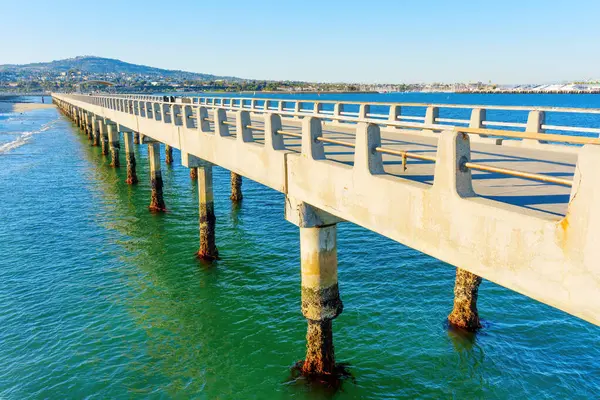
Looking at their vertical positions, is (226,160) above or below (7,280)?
above

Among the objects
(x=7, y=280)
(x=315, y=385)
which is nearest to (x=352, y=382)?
(x=315, y=385)

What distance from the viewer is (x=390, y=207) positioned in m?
6.38

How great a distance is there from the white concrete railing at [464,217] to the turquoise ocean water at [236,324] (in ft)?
15.2

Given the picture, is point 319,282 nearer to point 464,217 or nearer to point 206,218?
point 464,217

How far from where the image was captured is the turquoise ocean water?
9922mm

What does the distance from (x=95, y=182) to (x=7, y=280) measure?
1658 centimetres

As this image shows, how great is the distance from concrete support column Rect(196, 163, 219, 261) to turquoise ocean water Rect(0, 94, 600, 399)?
635mm

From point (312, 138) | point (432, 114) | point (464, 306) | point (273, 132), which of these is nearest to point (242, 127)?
point (273, 132)

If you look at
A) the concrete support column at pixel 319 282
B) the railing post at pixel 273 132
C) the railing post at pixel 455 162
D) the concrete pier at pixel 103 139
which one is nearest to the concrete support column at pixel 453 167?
the railing post at pixel 455 162

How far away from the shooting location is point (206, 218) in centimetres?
1634

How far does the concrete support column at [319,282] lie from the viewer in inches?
350

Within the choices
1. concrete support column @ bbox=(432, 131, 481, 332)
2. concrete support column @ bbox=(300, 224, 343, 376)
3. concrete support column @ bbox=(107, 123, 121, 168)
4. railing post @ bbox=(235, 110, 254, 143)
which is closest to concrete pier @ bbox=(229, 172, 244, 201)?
railing post @ bbox=(235, 110, 254, 143)

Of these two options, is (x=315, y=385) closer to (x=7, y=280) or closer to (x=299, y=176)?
(x=299, y=176)

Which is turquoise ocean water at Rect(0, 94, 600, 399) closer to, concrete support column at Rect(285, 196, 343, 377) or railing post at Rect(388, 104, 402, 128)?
concrete support column at Rect(285, 196, 343, 377)
